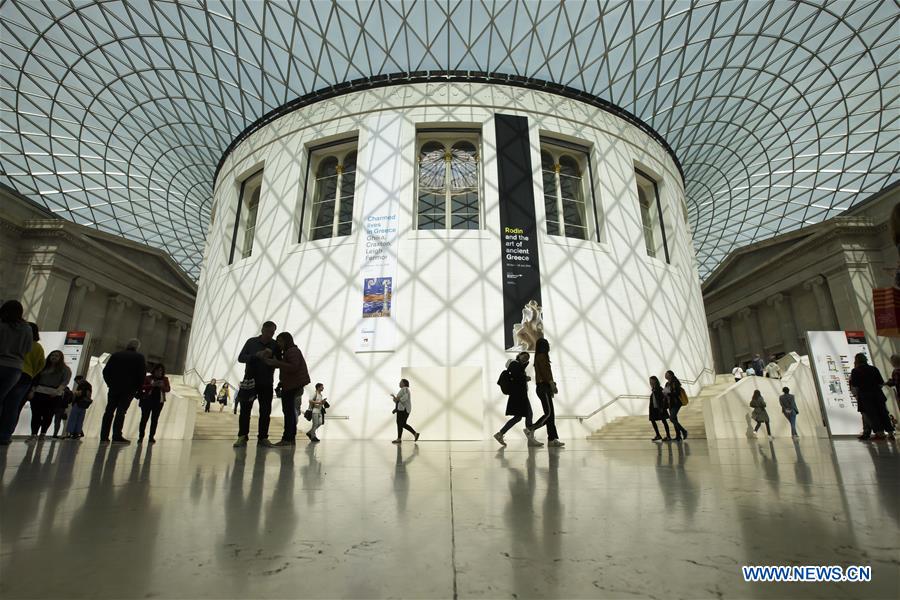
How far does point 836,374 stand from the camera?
16625 millimetres

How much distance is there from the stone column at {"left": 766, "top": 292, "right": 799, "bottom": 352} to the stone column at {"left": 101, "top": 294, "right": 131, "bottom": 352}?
56442 mm

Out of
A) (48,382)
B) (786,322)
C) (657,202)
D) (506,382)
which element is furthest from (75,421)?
(786,322)

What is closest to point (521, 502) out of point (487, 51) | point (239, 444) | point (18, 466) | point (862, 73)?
point (18, 466)

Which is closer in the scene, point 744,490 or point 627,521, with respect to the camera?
point 627,521

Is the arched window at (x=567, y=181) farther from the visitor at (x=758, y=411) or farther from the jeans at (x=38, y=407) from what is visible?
the jeans at (x=38, y=407)

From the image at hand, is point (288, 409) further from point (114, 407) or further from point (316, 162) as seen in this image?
point (316, 162)

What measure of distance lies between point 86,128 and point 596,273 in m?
33.6

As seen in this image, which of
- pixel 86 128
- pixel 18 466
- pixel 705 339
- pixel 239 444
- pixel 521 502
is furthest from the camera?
pixel 86 128

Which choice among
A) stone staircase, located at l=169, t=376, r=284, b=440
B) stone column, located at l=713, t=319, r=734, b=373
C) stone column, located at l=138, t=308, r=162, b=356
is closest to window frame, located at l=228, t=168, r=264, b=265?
stone staircase, located at l=169, t=376, r=284, b=440

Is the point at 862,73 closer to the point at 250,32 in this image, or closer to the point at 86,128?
the point at 250,32

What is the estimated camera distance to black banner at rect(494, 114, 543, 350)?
19234mm

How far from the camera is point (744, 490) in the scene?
2.74m

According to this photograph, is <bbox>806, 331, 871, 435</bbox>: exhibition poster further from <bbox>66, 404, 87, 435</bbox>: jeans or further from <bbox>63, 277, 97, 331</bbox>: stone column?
<bbox>63, 277, 97, 331</bbox>: stone column

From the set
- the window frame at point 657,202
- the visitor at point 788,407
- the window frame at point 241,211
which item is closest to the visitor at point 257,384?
the visitor at point 788,407
